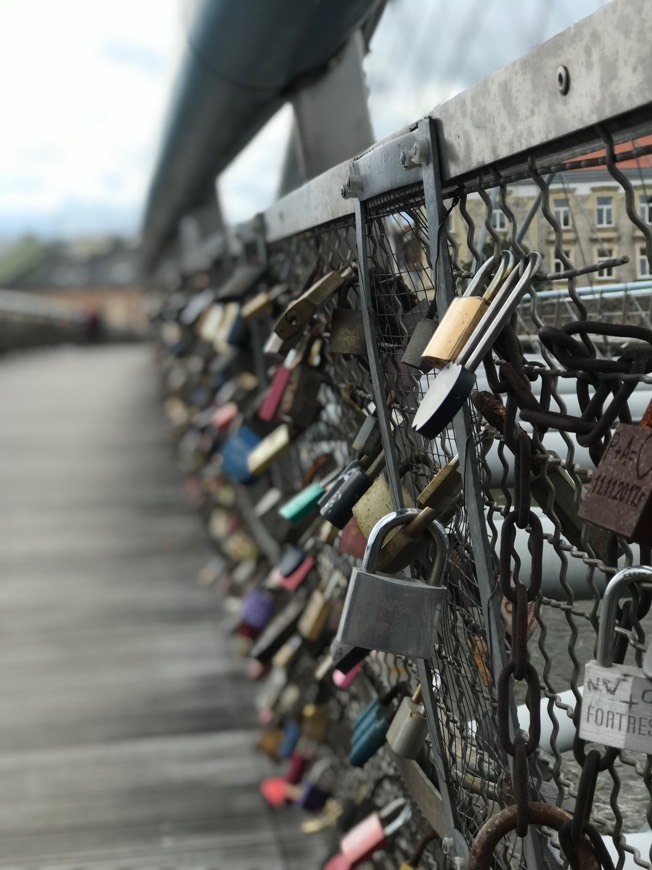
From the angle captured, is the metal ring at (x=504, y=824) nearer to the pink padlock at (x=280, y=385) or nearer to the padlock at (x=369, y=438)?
the padlock at (x=369, y=438)

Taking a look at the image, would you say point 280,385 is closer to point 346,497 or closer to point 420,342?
point 346,497

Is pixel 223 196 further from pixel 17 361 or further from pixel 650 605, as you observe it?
pixel 17 361

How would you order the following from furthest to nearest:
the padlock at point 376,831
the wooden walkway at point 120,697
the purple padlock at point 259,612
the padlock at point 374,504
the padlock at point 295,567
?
the purple padlock at point 259,612 < the wooden walkway at point 120,697 < the padlock at point 295,567 < the padlock at point 376,831 < the padlock at point 374,504

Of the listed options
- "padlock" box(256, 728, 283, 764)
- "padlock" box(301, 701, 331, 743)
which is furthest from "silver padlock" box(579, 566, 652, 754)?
"padlock" box(256, 728, 283, 764)

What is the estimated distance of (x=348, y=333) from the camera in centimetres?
192

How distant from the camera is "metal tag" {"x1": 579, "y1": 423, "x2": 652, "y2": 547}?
98 cm

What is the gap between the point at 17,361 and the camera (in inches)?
1005

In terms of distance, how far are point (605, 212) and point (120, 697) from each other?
131 inches

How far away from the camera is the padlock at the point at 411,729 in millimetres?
1900

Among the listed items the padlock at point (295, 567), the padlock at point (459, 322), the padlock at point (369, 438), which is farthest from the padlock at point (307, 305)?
the padlock at point (295, 567)

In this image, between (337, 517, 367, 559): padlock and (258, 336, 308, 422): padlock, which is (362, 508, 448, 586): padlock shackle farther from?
(258, 336, 308, 422): padlock

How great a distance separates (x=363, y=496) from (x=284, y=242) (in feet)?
4.73

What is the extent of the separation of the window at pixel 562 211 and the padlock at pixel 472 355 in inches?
12.0

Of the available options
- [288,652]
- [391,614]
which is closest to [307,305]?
[391,614]
